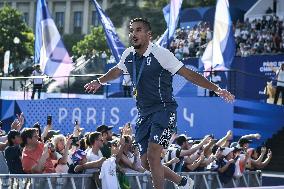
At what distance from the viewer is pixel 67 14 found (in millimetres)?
106188

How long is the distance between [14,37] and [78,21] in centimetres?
4275

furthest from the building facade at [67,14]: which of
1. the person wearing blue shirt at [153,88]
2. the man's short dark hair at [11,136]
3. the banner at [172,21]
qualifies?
the person wearing blue shirt at [153,88]

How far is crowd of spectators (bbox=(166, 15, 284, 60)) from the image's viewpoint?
104 feet

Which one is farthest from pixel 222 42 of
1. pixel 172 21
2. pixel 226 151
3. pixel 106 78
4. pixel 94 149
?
pixel 106 78

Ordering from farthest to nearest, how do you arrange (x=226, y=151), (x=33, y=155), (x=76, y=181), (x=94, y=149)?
1. (x=226, y=151)
2. (x=94, y=149)
3. (x=76, y=181)
4. (x=33, y=155)

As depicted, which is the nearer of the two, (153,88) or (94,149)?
(153,88)

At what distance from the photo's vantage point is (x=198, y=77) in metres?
7.91

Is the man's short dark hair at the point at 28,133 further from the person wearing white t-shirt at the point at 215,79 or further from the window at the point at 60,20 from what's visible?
the window at the point at 60,20

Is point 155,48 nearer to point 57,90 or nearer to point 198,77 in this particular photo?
point 198,77

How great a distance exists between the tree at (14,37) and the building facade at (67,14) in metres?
35.3

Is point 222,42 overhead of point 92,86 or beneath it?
overhead

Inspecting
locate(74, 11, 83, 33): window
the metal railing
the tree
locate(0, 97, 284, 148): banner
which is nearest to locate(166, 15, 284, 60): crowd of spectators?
the metal railing

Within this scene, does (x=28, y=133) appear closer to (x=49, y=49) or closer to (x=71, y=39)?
(x=49, y=49)

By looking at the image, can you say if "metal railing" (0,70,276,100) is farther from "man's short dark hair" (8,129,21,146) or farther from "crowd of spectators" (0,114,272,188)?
"man's short dark hair" (8,129,21,146)
